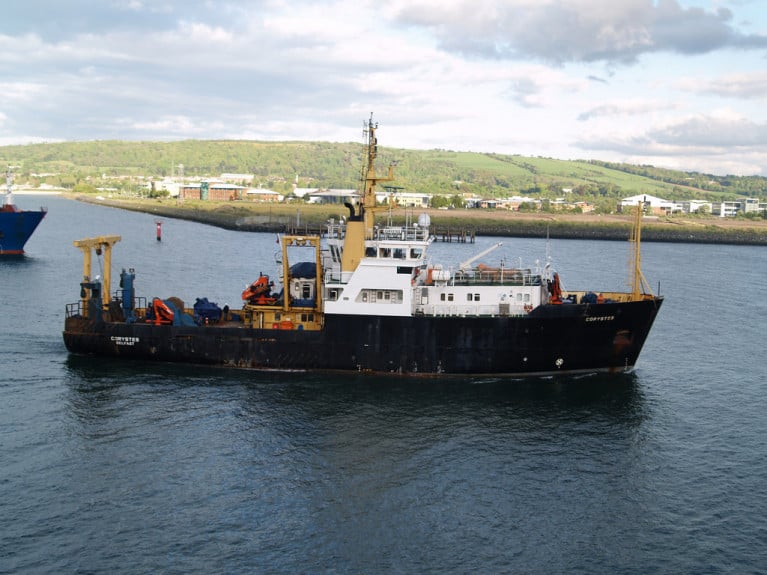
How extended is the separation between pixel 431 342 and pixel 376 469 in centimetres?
874

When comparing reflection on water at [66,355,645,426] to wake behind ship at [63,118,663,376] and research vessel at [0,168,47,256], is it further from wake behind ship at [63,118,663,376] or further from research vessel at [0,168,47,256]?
research vessel at [0,168,47,256]

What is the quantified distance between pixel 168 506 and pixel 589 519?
1116 centimetres

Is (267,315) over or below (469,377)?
over

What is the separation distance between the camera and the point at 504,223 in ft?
447

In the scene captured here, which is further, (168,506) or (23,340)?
(23,340)

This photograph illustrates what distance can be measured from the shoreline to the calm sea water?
80.8m

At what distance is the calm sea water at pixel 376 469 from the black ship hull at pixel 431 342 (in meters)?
0.72

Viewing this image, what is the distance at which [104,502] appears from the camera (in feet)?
64.5

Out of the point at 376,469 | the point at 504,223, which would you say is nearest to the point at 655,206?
the point at 504,223

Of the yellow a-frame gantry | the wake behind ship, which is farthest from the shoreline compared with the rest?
the wake behind ship

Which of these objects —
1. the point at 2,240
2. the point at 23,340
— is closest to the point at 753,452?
the point at 23,340

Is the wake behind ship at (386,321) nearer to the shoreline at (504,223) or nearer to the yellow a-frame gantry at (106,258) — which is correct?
the yellow a-frame gantry at (106,258)

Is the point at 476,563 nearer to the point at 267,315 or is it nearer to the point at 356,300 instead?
the point at 356,300

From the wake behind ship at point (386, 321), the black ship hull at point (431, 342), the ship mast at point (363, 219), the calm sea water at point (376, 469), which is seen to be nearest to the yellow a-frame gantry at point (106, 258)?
the wake behind ship at point (386, 321)
